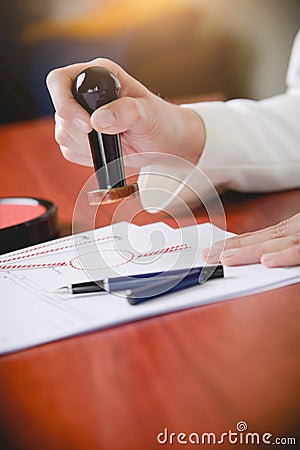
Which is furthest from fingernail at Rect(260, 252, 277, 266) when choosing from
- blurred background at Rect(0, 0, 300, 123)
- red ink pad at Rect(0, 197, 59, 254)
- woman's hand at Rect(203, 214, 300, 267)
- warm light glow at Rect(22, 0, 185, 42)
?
warm light glow at Rect(22, 0, 185, 42)

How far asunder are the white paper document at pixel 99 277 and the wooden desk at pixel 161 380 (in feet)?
0.04

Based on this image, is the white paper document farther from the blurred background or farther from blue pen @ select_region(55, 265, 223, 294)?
the blurred background

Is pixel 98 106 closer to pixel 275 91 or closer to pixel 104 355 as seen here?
pixel 104 355

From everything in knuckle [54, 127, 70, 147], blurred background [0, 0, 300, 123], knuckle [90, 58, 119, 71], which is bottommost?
blurred background [0, 0, 300, 123]

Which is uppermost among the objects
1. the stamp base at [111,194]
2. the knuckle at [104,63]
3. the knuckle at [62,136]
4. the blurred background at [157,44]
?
the knuckle at [104,63]

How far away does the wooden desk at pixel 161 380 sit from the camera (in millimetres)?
428

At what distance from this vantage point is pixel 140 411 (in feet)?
1.45

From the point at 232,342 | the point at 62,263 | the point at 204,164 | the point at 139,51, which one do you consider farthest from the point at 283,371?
the point at 139,51

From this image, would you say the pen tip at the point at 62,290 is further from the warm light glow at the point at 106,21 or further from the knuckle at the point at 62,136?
the warm light glow at the point at 106,21

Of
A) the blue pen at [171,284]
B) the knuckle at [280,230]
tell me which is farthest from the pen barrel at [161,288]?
the knuckle at [280,230]

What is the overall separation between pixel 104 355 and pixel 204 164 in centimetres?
43

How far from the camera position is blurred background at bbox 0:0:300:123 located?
1862 mm

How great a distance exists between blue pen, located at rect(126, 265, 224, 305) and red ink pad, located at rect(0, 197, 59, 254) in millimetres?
222

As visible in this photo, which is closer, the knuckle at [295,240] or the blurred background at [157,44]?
the knuckle at [295,240]
